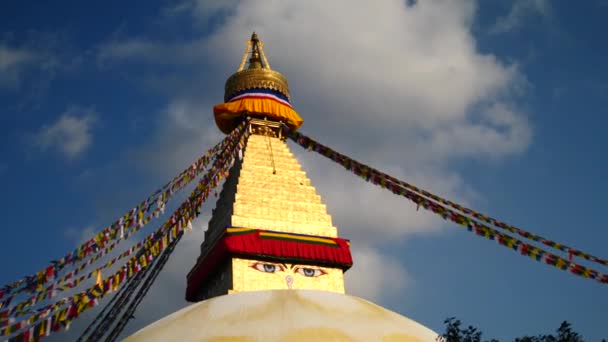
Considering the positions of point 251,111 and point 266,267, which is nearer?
point 266,267

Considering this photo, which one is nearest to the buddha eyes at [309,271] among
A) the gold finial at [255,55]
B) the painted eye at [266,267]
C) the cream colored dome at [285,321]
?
the painted eye at [266,267]

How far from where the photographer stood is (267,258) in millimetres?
13211

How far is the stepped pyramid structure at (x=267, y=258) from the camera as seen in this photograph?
28.4 feet

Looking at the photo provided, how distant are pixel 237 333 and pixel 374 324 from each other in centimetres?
195

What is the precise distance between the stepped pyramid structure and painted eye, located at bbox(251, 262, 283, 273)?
0.02m

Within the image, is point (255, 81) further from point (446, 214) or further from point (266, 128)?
point (446, 214)

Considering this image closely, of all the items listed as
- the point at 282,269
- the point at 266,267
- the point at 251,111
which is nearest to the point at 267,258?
the point at 266,267

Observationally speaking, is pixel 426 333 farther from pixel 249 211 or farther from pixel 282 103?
pixel 282 103

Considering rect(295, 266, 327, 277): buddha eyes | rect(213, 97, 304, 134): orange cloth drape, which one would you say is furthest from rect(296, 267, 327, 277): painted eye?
rect(213, 97, 304, 134): orange cloth drape

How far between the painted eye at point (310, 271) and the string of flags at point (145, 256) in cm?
247

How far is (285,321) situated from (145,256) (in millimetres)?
4598

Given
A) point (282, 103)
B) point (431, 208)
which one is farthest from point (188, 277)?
point (431, 208)

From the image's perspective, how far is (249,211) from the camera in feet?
45.3

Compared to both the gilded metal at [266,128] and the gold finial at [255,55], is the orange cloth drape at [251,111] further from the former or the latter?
the gold finial at [255,55]
